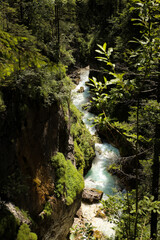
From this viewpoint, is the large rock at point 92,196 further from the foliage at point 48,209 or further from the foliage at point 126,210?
the foliage at point 126,210

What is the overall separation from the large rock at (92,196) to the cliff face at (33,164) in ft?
11.1

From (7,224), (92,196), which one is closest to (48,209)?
(7,224)

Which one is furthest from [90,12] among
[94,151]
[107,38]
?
[94,151]

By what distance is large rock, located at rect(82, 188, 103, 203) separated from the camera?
10.7m

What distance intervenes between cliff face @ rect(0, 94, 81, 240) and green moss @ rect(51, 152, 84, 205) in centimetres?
27

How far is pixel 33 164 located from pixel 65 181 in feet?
7.95

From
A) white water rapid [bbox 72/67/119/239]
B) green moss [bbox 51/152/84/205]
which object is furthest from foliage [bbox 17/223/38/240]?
white water rapid [bbox 72/67/119/239]

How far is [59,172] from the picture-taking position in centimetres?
702

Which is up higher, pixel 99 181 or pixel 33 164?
pixel 33 164

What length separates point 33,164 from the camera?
5602 mm

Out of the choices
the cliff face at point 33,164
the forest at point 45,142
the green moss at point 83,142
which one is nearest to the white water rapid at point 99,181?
the green moss at point 83,142

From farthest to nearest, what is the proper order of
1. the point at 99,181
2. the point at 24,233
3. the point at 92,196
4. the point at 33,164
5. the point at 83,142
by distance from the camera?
the point at 83,142 < the point at 99,181 < the point at 92,196 < the point at 33,164 < the point at 24,233

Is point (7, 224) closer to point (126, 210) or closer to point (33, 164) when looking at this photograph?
point (33, 164)

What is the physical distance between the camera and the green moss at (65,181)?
6.87 metres
